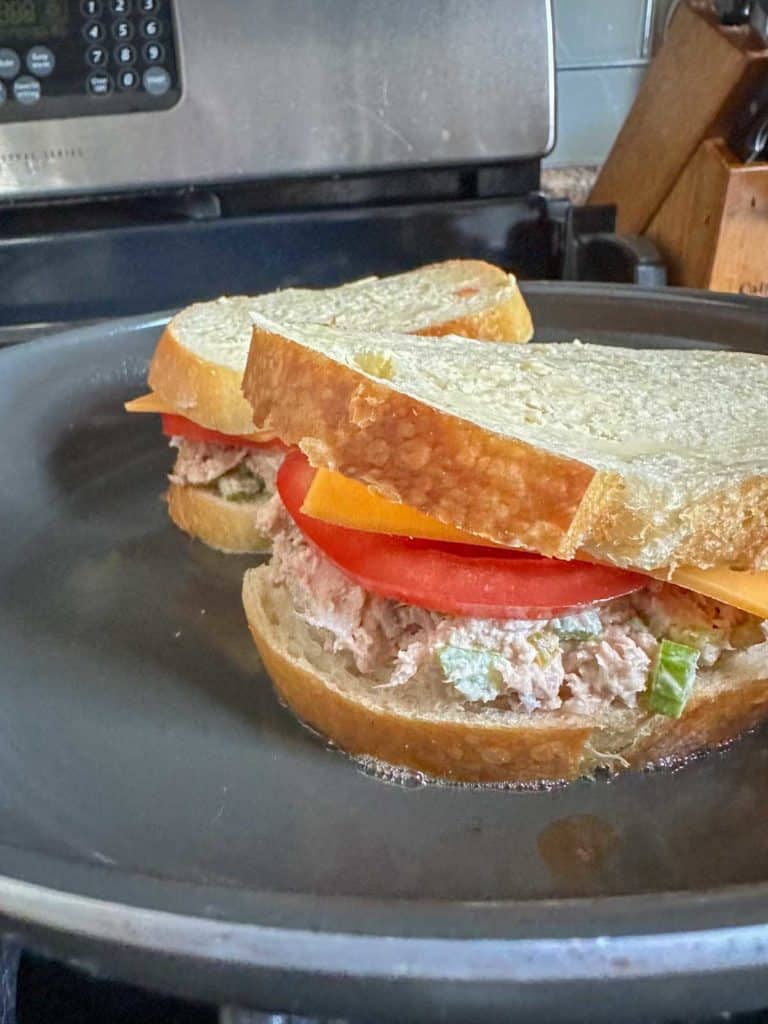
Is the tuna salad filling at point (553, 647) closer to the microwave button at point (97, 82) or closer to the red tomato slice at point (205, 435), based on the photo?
the red tomato slice at point (205, 435)

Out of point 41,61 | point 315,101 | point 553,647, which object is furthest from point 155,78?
point 553,647

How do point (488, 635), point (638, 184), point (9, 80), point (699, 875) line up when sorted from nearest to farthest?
point (699, 875) < point (488, 635) < point (9, 80) < point (638, 184)

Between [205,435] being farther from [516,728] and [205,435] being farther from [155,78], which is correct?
[155,78]

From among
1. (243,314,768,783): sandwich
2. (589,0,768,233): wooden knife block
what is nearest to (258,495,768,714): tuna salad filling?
(243,314,768,783): sandwich

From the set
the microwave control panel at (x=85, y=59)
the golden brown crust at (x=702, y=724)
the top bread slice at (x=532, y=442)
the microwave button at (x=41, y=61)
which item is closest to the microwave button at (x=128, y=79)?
the microwave control panel at (x=85, y=59)

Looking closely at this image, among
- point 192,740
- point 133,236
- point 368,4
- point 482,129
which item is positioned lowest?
point 192,740

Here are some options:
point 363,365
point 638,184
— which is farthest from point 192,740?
point 638,184

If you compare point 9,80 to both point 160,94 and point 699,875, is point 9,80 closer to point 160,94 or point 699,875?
point 160,94
